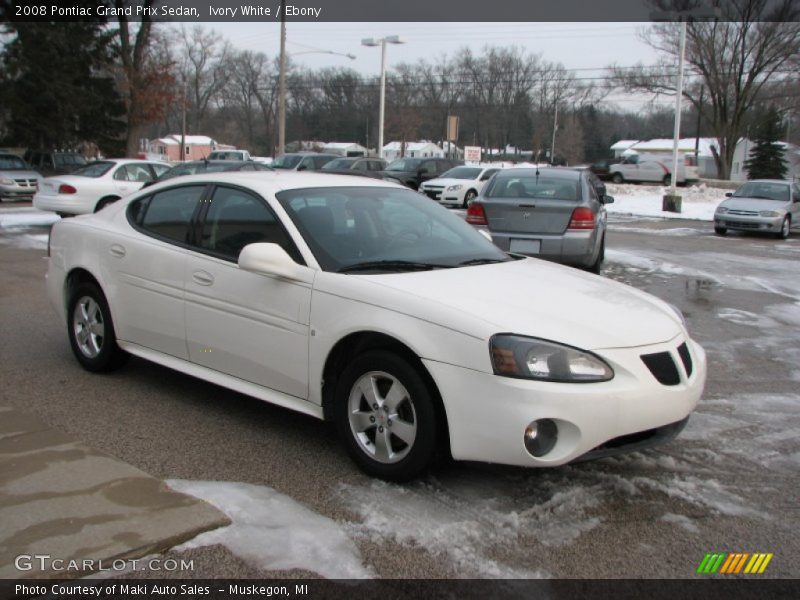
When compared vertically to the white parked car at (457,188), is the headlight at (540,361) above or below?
below

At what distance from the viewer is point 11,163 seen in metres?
26.3

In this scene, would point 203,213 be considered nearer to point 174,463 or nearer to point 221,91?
point 174,463

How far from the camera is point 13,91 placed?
35438 millimetres

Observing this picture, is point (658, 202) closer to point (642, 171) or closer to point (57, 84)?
point (642, 171)

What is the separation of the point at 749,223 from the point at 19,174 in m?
22.7

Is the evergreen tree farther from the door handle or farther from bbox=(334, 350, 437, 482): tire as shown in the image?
bbox=(334, 350, 437, 482): tire

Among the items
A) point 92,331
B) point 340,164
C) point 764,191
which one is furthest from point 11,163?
point 764,191

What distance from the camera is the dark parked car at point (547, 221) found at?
919 centimetres

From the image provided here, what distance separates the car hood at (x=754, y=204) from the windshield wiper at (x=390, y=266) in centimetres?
1714

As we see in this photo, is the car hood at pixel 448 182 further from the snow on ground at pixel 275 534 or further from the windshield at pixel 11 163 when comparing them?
the snow on ground at pixel 275 534

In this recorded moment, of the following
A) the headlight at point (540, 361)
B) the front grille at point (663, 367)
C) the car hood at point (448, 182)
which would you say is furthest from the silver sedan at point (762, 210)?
the headlight at point (540, 361)

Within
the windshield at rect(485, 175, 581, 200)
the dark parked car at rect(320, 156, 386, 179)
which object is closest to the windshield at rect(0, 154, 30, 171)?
the dark parked car at rect(320, 156, 386, 179)

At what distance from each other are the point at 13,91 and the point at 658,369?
38.6m

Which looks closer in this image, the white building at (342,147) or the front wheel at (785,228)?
the front wheel at (785,228)
